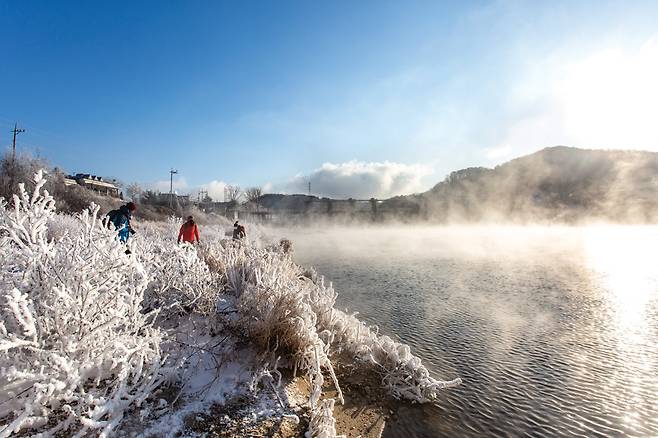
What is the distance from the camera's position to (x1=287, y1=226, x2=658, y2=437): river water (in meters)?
4.81

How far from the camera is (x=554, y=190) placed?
77.8m

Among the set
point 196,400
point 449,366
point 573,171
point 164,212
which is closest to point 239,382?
point 196,400

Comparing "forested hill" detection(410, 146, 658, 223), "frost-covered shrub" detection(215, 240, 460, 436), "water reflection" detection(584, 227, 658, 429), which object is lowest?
"water reflection" detection(584, 227, 658, 429)

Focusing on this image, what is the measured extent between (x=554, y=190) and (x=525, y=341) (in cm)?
8307

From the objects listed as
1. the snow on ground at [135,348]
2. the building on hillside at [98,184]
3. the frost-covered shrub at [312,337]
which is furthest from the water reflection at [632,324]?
the building on hillside at [98,184]

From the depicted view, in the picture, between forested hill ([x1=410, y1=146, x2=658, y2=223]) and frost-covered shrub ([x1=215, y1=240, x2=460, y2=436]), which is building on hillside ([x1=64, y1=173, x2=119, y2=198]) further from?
frost-covered shrub ([x1=215, y1=240, x2=460, y2=436])

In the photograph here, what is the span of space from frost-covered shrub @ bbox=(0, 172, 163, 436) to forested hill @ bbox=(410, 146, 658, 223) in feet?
224

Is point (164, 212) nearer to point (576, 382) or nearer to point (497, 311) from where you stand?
point (497, 311)

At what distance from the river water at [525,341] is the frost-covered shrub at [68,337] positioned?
3.03 metres

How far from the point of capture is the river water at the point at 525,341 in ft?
15.8

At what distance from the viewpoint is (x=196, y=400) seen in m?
3.56

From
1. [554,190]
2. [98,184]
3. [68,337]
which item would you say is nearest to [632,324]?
[68,337]

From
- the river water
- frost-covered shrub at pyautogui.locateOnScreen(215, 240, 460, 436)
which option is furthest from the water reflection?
frost-covered shrub at pyautogui.locateOnScreen(215, 240, 460, 436)

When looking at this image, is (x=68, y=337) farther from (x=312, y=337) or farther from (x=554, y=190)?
(x=554, y=190)
